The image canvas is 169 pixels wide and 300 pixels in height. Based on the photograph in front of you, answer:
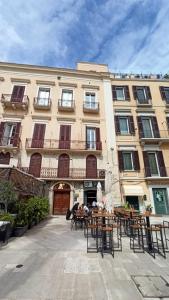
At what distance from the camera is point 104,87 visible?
18.9 meters

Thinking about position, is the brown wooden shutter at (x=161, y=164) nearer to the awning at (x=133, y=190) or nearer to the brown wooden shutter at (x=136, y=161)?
the brown wooden shutter at (x=136, y=161)

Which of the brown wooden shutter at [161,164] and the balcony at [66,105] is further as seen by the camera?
the balcony at [66,105]

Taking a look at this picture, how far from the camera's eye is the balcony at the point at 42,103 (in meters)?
16.9

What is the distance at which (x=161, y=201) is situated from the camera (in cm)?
1493

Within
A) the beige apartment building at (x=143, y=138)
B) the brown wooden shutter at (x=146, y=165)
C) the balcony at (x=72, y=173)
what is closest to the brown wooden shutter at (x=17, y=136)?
the balcony at (x=72, y=173)

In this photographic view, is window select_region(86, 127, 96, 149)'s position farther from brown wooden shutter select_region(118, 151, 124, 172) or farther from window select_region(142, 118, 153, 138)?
window select_region(142, 118, 153, 138)

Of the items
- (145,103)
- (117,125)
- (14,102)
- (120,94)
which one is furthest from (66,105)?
(145,103)

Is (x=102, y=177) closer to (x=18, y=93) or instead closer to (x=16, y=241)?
(x=16, y=241)

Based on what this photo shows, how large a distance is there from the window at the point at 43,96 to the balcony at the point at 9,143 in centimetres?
452

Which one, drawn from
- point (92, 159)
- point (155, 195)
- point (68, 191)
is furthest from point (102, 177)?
point (155, 195)

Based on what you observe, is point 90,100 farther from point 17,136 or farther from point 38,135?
point 17,136

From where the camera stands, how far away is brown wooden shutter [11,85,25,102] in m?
16.9

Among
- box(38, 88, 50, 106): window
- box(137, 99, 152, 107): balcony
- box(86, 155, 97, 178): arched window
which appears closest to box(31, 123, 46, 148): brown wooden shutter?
box(38, 88, 50, 106): window

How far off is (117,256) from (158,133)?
14019mm
